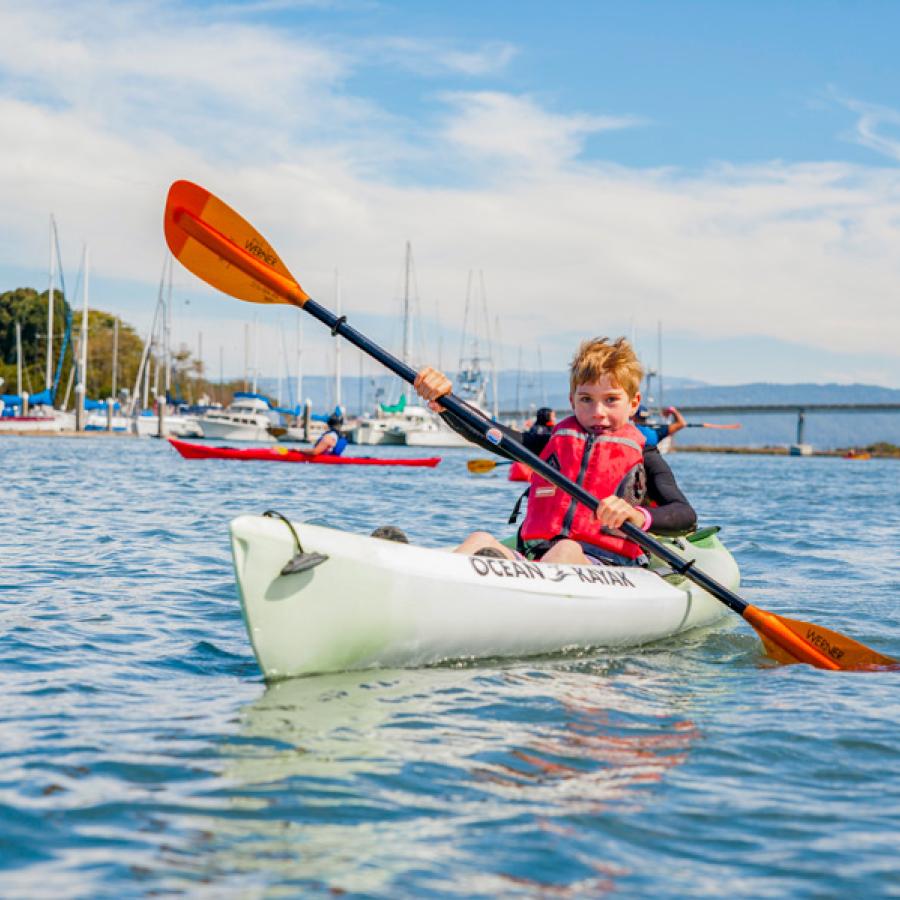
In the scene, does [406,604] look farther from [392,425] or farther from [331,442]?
[392,425]

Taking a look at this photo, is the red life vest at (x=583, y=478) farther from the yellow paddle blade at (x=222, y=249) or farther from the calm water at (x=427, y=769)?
the yellow paddle blade at (x=222, y=249)

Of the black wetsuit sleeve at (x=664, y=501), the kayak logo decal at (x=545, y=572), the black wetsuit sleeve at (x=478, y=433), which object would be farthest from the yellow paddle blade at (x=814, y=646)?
the black wetsuit sleeve at (x=478, y=433)

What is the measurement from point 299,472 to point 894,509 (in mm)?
11632

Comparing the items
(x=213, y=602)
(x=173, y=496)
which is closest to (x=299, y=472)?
(x=173, y=496)

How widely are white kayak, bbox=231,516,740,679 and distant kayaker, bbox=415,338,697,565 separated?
24 cm

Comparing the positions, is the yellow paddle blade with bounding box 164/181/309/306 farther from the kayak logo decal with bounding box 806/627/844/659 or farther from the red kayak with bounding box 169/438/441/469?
the red kayak with bounding box 169/438/441/469

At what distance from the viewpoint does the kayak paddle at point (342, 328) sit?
5066 millimetres

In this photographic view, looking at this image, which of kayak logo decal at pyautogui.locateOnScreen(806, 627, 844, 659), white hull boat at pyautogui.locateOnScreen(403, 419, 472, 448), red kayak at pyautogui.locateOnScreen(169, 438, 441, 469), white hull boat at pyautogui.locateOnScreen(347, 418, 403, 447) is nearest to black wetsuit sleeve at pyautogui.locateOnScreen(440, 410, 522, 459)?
kayak logo decal at pyautogui.locateOnScreen(806, 627, 844, 659)

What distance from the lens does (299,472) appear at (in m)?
23.0

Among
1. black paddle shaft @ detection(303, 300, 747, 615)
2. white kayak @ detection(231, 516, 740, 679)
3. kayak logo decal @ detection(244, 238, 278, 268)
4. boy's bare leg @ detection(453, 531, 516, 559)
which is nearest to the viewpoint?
white kayak @ detection(231, 516, 740, 679)

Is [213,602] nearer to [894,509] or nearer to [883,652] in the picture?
[883,652]

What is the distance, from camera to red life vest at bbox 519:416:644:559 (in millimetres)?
5289

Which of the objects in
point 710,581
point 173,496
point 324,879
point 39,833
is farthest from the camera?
point 173,496

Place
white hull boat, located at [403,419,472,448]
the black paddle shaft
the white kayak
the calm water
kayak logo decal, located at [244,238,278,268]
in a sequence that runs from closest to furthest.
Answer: the calm water
the white kayak
the black paddle shaft
kayak logo decal, located at [244,238,278,268]
white hull boat, located at [403,419,472,448]
